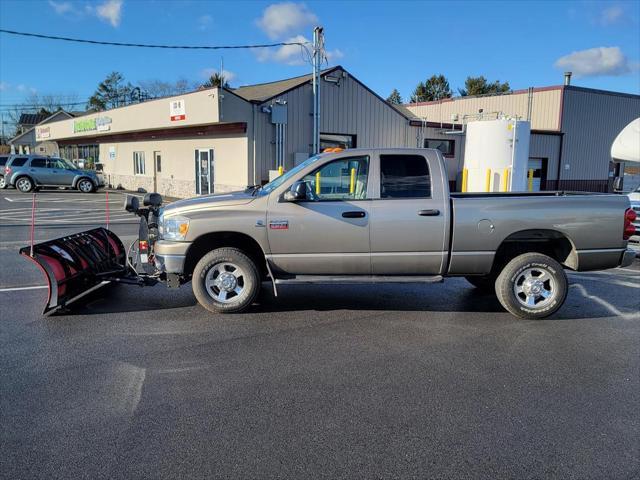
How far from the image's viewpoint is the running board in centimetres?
613

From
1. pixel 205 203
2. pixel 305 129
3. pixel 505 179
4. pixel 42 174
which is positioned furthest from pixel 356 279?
pixel 42 174

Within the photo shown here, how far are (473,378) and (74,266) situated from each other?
4804mm

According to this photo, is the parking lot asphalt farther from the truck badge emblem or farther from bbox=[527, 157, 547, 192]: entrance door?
bbox=[527, 157, 547, 192]: entrance door

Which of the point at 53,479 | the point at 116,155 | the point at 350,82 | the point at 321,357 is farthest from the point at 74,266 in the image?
the point at 116,155

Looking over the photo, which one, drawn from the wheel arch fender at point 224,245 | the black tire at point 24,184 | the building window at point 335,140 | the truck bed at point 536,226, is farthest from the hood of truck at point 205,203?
the black tire at point 24,184

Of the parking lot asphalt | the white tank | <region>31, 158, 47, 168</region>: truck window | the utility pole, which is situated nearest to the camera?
the parking lot asphalt

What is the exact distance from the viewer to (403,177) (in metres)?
6.26

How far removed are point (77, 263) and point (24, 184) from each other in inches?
1008

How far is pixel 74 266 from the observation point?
6379 mm

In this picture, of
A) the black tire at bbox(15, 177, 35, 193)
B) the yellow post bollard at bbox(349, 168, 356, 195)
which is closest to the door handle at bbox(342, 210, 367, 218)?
the yellow post bollard at bbox(349, 168, 356, 195)

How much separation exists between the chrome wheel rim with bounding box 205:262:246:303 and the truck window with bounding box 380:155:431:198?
6.48 feet

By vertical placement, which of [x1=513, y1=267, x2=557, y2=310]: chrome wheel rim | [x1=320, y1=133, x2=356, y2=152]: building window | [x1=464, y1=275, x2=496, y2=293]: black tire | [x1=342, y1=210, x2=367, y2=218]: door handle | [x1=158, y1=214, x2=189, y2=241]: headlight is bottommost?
[x1=464, y1=275, x2=496, y2=293]: black tire

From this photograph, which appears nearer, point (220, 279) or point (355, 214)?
point (355, 214)

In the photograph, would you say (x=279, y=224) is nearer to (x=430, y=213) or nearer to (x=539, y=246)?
(x=430, y=213)
